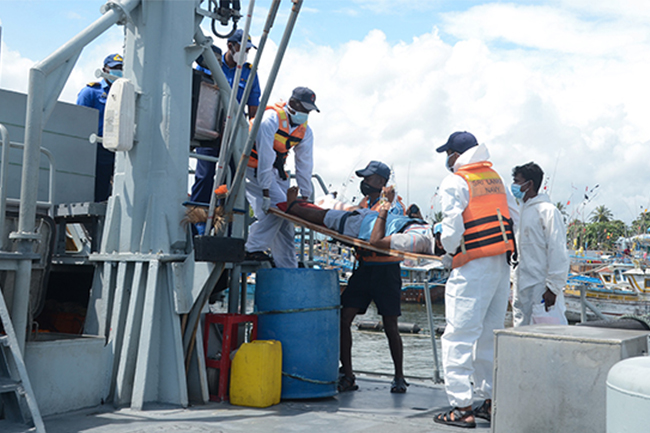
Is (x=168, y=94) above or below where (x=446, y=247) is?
above

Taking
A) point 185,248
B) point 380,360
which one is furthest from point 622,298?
point 185,248

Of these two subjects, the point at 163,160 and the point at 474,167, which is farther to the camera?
the point at 163,160

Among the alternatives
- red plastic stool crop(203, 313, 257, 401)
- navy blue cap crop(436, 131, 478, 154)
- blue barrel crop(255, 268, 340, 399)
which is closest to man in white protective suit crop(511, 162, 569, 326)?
navy blue cap crop(436, 131, 478, 154)

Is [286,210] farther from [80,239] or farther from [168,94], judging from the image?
[80,239]

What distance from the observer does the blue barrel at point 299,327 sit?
209 inches

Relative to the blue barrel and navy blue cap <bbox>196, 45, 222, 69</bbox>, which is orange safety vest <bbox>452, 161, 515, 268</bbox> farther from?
navy blue cap <bbox>196, 45, 222, 69</bbox>

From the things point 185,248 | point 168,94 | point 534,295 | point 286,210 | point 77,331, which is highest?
point 168,94

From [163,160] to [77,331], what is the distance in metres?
2.29

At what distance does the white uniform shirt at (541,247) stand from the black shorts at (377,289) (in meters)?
1.11

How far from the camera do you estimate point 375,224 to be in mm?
5395

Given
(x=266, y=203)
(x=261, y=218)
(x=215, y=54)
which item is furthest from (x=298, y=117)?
(x=215, y=54)

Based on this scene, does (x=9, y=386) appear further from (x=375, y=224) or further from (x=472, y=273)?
(x=472, y=273)

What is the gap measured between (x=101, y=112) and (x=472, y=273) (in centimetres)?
457

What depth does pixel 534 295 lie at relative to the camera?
5.49 metres
